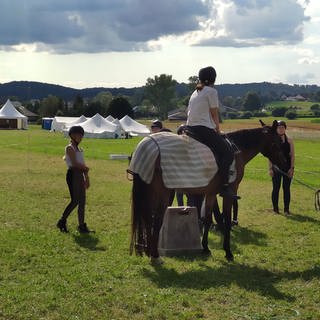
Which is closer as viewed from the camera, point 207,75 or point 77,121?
point 207,75

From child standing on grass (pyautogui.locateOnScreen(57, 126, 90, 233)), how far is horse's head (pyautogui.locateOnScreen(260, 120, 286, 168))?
3444 mm

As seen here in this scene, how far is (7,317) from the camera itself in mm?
5559

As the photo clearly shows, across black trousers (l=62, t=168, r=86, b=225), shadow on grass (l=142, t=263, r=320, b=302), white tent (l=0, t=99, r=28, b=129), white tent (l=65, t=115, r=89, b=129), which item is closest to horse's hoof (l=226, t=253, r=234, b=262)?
shadow on grass (l=142, t=263, r=320, b=302)

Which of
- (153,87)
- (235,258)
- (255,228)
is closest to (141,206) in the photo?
(235,258)

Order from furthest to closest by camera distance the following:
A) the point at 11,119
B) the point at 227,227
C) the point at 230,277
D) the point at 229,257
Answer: the point at 11,119 → the point at 227,227 → the point at 229,257 → the point at 230,277

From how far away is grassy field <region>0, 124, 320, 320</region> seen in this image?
5.90m

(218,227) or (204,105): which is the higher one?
(204,105)

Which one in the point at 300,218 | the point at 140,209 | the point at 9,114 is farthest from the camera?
the point at 9,114

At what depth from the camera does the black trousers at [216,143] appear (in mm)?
8102

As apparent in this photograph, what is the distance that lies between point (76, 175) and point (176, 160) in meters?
3.02

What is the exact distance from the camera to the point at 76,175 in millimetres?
10266

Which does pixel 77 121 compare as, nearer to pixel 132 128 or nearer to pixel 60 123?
pixel 60 123

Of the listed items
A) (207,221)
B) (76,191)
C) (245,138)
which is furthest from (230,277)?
(76,191)

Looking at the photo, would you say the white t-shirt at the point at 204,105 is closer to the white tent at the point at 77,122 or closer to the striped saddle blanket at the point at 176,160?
→ the striped saddle blanket at the point at 176,160
